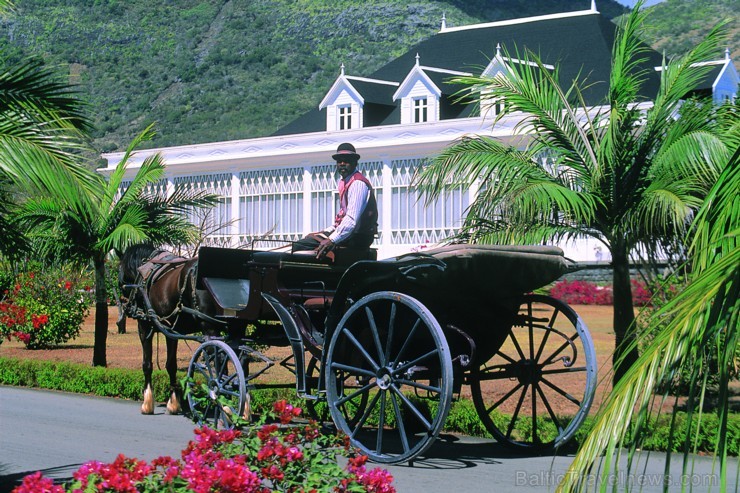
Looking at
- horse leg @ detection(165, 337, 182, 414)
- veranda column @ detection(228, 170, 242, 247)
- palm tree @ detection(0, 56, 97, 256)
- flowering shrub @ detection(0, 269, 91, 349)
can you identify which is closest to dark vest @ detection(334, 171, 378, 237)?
palm tree @ detection(0, 56, 97, 256)

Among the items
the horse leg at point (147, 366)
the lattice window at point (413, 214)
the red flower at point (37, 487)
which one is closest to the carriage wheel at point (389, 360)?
the horse leg at point (147, 366)

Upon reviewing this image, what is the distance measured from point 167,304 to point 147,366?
0.87 metres

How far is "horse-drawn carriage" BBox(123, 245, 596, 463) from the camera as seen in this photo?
9.23 meters

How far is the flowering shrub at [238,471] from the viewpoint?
4.88 m

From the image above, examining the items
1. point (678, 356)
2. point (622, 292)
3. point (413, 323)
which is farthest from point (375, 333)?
point (678, 356)

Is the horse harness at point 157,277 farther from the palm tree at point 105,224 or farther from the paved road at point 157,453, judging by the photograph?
the palm tree at point 105,224

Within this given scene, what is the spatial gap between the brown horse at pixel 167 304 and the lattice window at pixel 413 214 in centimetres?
2501

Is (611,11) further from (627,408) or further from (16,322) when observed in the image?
(627,408)

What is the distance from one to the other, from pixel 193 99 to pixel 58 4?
101 ft

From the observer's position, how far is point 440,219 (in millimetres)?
39281

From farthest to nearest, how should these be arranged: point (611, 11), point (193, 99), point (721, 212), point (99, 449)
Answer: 1. point (611, 11)
2. point (193, 99)
3. point (99, 449)
4. point (721, 212)

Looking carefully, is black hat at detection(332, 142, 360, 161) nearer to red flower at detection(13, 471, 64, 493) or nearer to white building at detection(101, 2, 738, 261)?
red flower at detection(13, 471, 64, 493)

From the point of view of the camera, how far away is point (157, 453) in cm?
1001

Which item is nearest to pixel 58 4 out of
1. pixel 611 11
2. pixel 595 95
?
pixel 611 11
